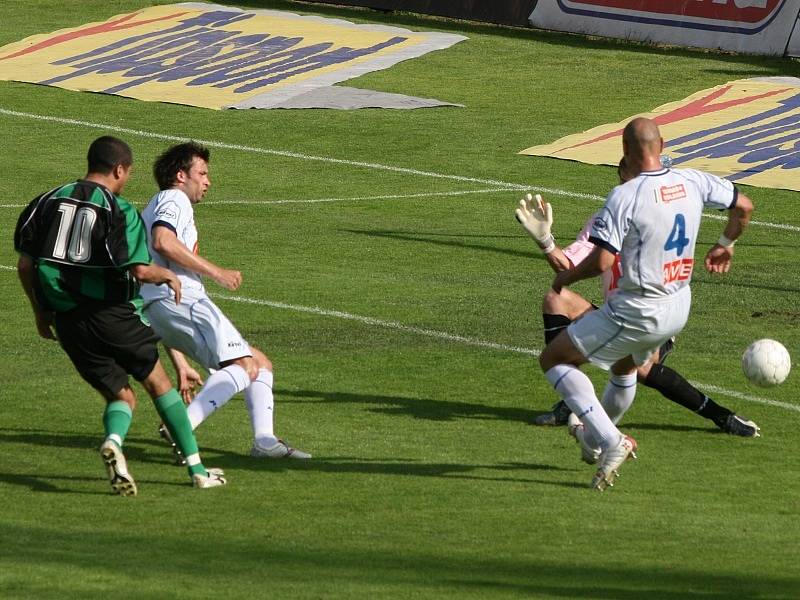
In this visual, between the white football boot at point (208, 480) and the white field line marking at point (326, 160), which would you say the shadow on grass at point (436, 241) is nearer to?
the white field line marking at point (326, 160)

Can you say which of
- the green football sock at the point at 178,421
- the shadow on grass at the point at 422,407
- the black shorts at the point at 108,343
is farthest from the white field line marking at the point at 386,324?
the black shorts at the point at 108,343

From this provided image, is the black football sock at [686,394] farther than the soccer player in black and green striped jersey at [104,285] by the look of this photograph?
Yes

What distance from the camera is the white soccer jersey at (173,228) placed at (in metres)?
9.47

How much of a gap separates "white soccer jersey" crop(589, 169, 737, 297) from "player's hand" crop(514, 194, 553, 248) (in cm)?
55

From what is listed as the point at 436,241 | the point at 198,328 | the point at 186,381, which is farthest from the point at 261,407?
the point at 436,241

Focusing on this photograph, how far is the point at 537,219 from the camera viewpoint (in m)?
9.44

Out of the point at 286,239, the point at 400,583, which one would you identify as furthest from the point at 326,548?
the point at 286,239

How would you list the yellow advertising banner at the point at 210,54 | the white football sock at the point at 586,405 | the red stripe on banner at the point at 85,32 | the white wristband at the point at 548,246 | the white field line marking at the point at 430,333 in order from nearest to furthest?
1. the white football sock at the point at 586,405
2. the white wristband at the point at 548,246
3. the white field line marking at the point at 430,333
4. the yellow advertising banner at the point at 210,54
5. the red stripe on banner at the point at 85,32

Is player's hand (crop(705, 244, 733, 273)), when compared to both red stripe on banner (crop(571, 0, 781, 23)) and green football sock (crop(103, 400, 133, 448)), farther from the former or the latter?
red stripe on banner (crop(571, 0, 781, 23))

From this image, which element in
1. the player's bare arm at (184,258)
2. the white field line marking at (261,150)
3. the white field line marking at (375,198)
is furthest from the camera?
the white field line marking at (261,150)

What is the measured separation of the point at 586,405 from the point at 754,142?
46.4 feet

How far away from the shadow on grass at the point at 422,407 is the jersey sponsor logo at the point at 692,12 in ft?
55.0

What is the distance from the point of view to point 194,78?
2772cm

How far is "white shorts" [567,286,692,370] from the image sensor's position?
908 cm
